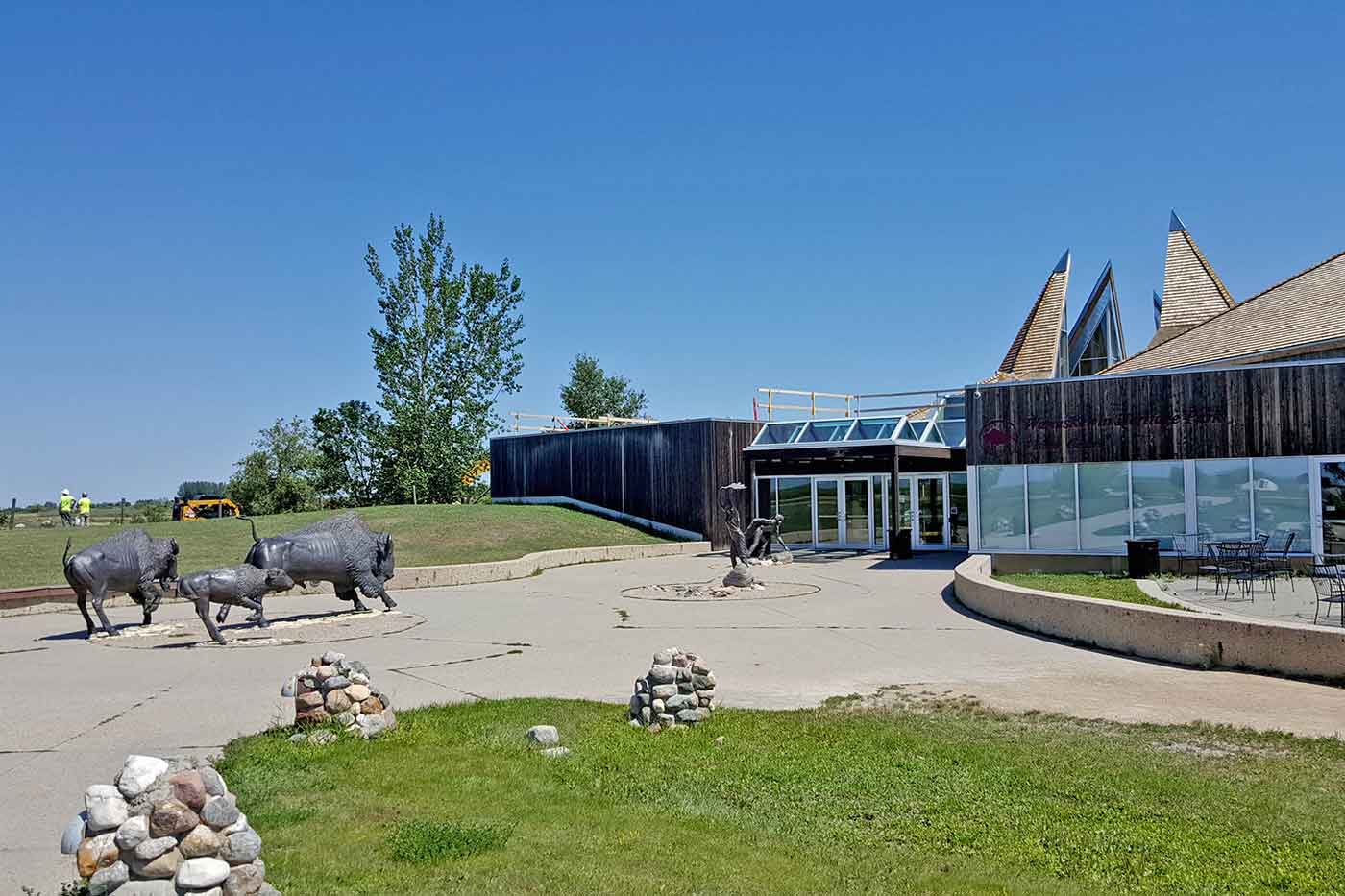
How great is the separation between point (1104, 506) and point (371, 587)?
1545cm

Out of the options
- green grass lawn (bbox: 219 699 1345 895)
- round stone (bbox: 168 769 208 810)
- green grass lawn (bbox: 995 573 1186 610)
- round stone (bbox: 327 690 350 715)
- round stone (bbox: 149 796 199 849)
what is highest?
round stone (bbox: 168 769 208 810)

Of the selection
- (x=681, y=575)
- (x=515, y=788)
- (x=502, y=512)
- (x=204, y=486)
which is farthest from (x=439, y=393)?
(x=515, y=788)

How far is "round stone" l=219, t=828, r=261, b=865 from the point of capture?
4.75 meters

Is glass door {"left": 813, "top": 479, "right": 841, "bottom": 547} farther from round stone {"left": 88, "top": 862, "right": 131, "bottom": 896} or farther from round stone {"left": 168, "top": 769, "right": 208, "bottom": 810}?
round stone {"left": 88, "top": 862, "right": 131, "bottom": 896}

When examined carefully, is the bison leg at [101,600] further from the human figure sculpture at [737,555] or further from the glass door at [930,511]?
the glass door at [930,511]

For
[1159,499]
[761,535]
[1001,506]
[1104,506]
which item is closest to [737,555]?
[761,535]

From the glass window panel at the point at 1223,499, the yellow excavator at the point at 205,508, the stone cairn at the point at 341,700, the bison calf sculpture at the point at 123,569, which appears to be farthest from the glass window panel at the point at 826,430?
the yellow excavator at the point at 205,508

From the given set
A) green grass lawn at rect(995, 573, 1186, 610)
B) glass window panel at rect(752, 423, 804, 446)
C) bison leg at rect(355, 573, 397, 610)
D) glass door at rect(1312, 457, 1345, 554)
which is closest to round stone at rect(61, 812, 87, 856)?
green grass lawn at rect(995, 573, 1186, 610)

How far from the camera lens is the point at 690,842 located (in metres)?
5.91

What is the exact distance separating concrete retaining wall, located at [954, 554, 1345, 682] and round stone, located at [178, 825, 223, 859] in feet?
34.0

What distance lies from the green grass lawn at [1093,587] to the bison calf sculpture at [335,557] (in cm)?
1097

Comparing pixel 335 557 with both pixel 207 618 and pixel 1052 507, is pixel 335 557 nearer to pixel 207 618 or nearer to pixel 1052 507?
pixel 207 618

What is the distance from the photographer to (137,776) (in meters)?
4.78

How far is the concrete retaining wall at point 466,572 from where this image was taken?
19719 mm
